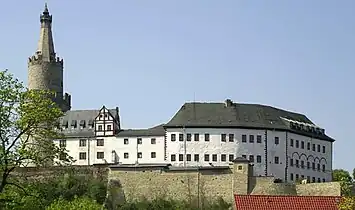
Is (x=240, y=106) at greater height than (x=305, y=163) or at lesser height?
greater

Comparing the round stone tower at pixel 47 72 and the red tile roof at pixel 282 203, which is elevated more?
the round stone tower at pixel 47 72

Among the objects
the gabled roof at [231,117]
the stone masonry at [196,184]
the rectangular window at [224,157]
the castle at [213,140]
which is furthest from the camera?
the gabled roof at [231,117]

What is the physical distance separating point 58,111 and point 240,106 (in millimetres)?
64862

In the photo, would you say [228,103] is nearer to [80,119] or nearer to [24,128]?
[80,119]

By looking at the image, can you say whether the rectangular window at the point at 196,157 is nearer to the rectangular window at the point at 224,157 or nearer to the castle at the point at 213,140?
the castle at the point at 213,140

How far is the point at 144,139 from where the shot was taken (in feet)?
310

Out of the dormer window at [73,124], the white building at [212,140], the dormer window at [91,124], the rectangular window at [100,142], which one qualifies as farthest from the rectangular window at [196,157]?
the dormer window at [73,124]

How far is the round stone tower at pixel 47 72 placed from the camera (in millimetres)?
104438

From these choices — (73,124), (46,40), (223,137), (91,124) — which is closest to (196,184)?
(223,137)

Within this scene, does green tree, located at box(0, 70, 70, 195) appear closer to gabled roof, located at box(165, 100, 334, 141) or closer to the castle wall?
the castle wall

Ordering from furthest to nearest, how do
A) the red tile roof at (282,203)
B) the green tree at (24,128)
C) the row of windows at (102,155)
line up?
1. the row of windows at (102,155)
2. the red tile roof at (282,203)
3. the green tree at (24,128)

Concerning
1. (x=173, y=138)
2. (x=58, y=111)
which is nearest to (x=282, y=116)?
(x=173, y=138)

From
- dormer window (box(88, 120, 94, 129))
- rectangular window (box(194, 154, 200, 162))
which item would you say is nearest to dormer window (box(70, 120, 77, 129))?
dormer window (box(88, 120, 94, 129))

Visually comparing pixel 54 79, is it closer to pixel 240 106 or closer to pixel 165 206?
pixel 240 106
